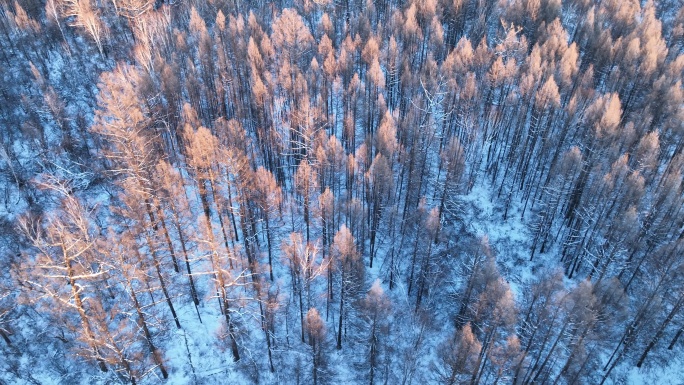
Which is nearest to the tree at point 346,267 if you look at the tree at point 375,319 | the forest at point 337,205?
the forest at point 337,205

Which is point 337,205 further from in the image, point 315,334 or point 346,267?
point 315,334

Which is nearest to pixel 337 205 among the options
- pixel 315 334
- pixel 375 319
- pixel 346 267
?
pixel 346 267

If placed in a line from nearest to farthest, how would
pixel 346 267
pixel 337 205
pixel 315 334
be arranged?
1. pixel 315 334
2. pixel 346 267
3. pixel 337 205

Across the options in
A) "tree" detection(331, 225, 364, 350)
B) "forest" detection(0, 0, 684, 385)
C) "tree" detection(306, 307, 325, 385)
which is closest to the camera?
"tree" detection(306, 307, 325, 385)

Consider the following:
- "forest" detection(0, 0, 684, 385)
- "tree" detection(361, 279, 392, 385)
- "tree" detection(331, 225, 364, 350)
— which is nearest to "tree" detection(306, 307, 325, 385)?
"forest" detection(0, 0, 684, 385)

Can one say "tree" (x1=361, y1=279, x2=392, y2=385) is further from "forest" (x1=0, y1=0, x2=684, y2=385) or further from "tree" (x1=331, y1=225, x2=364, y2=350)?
"tree" (x1=331, y1=225, x2=364, y2=350)

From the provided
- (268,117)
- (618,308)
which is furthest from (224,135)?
(618,308)

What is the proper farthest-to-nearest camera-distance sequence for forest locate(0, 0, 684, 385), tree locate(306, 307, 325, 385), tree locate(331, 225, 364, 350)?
1. tree locate(331, 225, 364, 350)
2. forest locate(0, 0, 684, 385)
3. tree locate(306, 307, 325, 385)

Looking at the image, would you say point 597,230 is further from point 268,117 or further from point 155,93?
point 155,93

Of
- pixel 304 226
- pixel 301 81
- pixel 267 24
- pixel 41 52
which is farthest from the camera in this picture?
pixel 267 24
